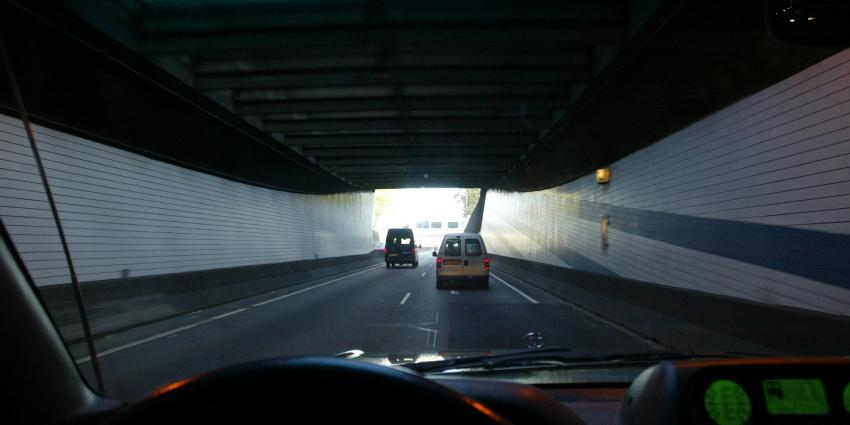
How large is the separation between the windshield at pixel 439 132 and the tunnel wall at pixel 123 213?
0.06 metres

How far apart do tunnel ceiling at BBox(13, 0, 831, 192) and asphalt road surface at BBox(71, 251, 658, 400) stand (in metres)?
4.76

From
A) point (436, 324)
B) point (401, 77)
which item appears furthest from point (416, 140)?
point (436, 324)

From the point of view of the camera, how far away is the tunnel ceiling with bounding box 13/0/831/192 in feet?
28.9

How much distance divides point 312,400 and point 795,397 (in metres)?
1.96

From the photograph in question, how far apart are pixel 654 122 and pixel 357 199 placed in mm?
32399

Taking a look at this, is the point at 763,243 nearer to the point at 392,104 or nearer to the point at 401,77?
the point at 401,77

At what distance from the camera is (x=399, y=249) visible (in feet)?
118

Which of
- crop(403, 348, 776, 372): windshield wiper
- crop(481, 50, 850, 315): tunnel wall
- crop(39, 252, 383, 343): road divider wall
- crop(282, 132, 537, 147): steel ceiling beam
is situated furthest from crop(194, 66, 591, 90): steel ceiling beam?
crop(403, 348, 776, 372): windshield wiper

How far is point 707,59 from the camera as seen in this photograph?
29.7 ft

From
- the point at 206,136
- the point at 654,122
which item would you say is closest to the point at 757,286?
the point at 654,122

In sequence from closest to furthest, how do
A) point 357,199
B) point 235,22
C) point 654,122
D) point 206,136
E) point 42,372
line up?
point 42,372, point 235,22, point 654,122, point 206,136, point 357,199

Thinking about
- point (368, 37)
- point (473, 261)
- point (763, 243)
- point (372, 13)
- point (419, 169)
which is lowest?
point (473, 261)

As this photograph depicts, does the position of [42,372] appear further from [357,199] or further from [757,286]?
[357,199]

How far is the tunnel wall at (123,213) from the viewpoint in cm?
696
